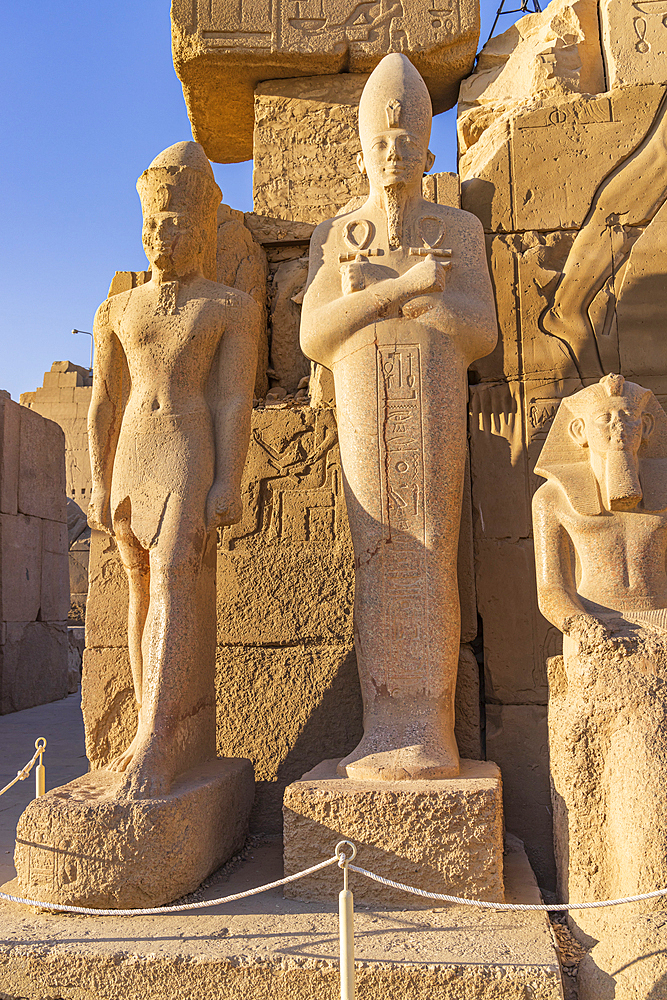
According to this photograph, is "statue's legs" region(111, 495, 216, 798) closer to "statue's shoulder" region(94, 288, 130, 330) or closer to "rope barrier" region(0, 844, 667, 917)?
"rope barrier" region(0, 844, 667, 917)

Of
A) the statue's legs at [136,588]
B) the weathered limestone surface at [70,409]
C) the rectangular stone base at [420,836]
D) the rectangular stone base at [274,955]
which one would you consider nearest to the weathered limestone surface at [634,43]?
the statue's legs at [136,588]

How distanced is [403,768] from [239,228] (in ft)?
9.45

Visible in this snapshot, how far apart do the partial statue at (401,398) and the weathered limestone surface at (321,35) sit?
5.72 feet

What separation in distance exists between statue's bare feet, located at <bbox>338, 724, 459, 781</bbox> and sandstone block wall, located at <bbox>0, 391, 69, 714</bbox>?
5.79m

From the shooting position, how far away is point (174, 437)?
10.6 feet

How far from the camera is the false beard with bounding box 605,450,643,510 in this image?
2.92 meters

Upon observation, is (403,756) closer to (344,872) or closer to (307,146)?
(344,872)

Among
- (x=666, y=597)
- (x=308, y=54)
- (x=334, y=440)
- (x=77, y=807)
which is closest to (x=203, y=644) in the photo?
(x=77, y=807)

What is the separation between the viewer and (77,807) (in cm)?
271

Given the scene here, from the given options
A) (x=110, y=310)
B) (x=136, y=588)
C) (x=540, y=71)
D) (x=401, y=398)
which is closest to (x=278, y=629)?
(x=136, y=588)

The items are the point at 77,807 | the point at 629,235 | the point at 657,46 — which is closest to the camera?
the point at 77,807

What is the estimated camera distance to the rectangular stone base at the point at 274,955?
2338 millimetres

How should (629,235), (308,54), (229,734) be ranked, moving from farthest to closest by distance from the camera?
1. (308,54)
2. (629,235)
3. (229,734)

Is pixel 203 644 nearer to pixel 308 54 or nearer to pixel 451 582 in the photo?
pixel 451 582
